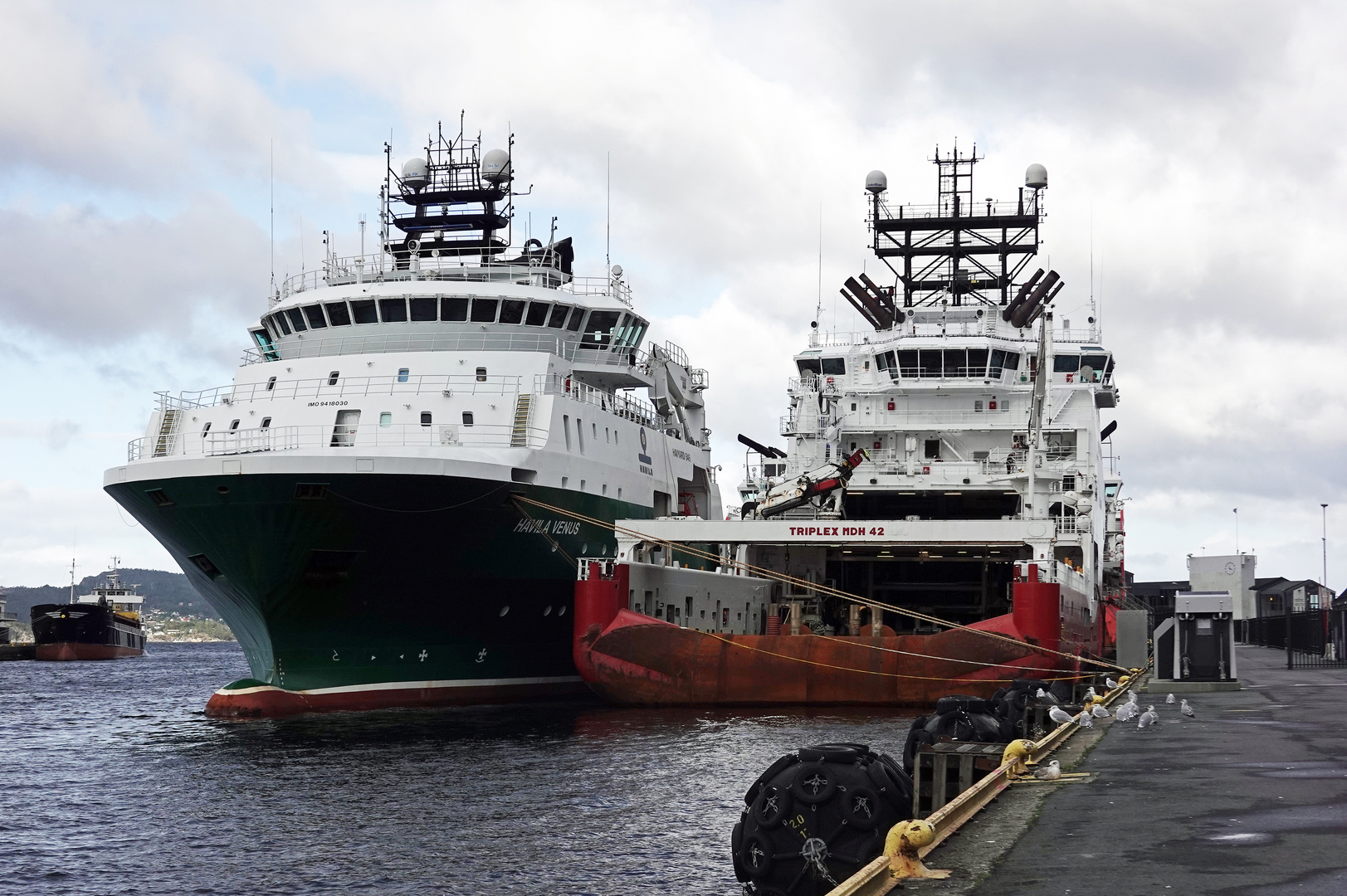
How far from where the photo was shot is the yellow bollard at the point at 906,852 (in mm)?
8148

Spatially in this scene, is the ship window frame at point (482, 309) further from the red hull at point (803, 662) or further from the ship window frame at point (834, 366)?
the ship window frame at point (834, 366)

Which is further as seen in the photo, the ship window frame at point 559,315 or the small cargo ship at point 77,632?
the small cargo ship at point 77,632

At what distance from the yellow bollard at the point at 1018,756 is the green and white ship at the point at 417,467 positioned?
49.9 feet

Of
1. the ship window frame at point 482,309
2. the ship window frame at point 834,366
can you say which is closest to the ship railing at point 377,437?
the ship window frame at point 482,309

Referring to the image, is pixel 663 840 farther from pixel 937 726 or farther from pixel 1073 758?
pixel 1073 758

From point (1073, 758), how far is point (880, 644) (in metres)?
12.4

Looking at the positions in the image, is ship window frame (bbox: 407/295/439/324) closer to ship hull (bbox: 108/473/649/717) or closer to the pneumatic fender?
ship hull (bbox: 108/473/649/717)

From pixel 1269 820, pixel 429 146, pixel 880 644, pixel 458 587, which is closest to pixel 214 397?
pixel 458 587

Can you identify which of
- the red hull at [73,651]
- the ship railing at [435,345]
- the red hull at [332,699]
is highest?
the ship railing at [435,345]

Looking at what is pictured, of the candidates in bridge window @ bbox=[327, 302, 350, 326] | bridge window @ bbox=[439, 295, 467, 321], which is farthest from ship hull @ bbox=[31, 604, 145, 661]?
bridge window @ bbox=[439, 295, 467, 321]

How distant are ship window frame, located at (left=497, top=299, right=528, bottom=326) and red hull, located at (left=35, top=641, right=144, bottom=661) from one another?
6151cm

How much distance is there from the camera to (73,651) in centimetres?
8350

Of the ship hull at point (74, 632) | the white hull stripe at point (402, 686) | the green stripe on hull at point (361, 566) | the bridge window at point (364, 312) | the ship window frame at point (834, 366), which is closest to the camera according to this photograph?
the green stripe on hull at point (361, 566)

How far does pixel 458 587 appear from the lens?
2739 cm
